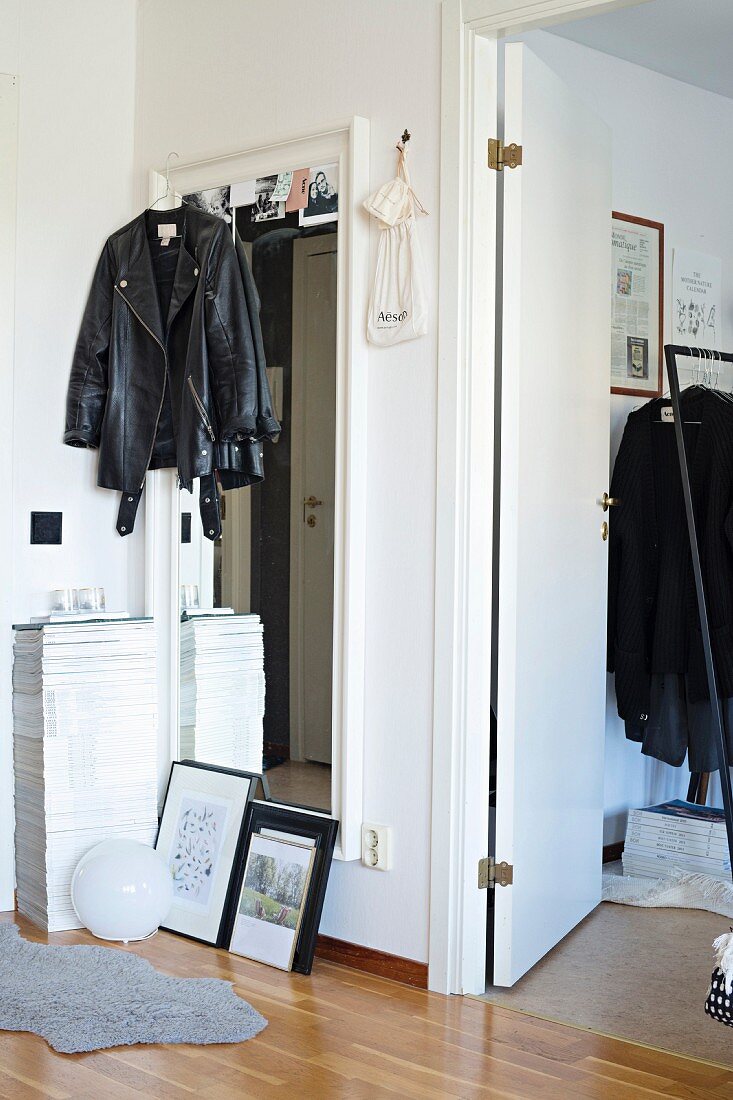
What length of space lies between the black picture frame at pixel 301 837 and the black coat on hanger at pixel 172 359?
2.99 feet

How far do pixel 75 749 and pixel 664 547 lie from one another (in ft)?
6.42

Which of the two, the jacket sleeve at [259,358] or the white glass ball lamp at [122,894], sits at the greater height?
the jacket sleeve at [259,358]

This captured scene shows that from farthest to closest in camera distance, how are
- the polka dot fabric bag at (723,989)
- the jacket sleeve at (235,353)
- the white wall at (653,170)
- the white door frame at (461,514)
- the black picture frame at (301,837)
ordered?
the white wall at (653,170) → the jacket sleeve at (235,353) → the black picture frame at (301,837) → the white door frame at (461,514) → the polka dot fabric bag at (723,989)

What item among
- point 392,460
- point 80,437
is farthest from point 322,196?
point 80,437

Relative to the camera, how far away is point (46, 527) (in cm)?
341

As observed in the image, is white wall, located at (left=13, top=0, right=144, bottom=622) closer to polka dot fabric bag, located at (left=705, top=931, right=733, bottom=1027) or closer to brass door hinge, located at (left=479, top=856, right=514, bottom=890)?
brass door hinge, located at (left=479, top=856, right=514, bottom=890)

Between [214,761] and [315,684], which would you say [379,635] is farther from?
[214,761]

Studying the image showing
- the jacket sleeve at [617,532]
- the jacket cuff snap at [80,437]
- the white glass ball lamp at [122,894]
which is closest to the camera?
the white glass ball lamp at [122,894]

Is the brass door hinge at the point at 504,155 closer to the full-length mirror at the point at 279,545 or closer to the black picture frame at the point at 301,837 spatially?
the full-length mirror at the point at 279,545

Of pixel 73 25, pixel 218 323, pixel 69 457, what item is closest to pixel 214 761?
pixel 69 457

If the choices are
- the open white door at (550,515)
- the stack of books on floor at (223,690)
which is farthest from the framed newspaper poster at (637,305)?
the stack of books on floor at (223,690)

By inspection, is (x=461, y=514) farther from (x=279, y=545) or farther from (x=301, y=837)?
(x=301, y=837)

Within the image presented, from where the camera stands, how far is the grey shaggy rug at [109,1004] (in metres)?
2.39

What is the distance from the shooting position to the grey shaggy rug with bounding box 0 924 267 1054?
239cm
